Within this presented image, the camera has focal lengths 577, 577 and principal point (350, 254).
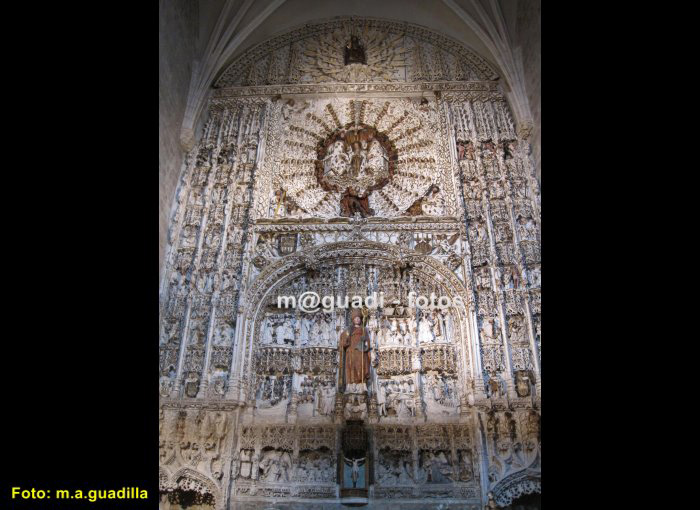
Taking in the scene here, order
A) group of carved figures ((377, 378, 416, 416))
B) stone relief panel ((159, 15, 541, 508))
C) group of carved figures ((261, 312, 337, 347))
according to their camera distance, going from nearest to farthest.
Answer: stone relief panel ((159, 15, 541, 508))
group of carved figures ((377, 378, 416, 416))
group of carved figures ((261, 312, 337, 347))

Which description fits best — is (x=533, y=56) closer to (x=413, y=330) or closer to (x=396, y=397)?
(x=413, y=330)

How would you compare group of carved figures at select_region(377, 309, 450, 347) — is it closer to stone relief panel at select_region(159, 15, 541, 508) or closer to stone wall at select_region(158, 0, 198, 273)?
stone relief panel at select_region(159, 15, 541, 508)

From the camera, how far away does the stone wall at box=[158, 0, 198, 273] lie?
31.3 ft

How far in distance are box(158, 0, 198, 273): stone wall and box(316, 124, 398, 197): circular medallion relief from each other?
8.46 feet

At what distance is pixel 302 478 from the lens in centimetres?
773

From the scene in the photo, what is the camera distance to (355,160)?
10.6 meters

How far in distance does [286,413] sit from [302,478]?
931 millimetres

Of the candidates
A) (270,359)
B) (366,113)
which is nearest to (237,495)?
(270,359)

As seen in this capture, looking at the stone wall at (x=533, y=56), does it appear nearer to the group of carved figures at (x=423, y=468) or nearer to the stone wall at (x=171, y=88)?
the group of carved figures at (x=423, y=468)

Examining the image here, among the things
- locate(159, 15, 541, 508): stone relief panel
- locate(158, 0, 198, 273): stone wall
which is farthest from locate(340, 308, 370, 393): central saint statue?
locate(158, 0, 198, 273): stone wall

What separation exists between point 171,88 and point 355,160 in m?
3.45

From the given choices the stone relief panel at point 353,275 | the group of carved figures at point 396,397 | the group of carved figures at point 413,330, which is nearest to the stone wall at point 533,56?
the stone relief panel at point 353,275

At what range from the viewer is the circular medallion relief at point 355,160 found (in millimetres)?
10352
